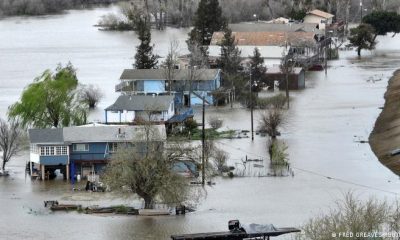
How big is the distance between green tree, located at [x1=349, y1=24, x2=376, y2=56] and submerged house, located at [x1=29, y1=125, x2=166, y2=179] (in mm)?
29752

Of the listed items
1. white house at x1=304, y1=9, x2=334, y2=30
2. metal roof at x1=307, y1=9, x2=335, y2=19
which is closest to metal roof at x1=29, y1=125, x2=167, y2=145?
white house at x1=304, y1=9, x2=334, y2=30

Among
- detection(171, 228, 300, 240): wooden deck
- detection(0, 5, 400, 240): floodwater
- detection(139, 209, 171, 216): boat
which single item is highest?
detection(171, 228, 300, 240): wooden deck

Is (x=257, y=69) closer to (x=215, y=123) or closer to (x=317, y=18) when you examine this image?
(x=215, y=123)

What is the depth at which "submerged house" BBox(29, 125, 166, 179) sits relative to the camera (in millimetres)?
27094

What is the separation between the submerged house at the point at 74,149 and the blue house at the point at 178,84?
476 inches

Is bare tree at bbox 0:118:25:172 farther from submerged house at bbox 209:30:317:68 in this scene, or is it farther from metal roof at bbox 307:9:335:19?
metal roof at bbox 307:9:335:19

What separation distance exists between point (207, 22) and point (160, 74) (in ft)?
44.8

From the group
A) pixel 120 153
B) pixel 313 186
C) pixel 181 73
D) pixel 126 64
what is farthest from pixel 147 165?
pixel 126 64

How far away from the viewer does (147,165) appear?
22922 millimetres

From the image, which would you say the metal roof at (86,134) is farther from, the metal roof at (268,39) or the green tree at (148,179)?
the metal roof at (268,39)

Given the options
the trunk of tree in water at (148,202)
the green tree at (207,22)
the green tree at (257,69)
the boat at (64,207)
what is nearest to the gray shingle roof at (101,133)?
the boat at (64,207)

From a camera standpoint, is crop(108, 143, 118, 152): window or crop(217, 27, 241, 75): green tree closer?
crop(108, 143, 118, 152): window

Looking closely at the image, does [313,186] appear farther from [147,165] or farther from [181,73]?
[181,73]

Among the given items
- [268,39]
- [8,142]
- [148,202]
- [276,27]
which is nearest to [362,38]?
[276,27]
